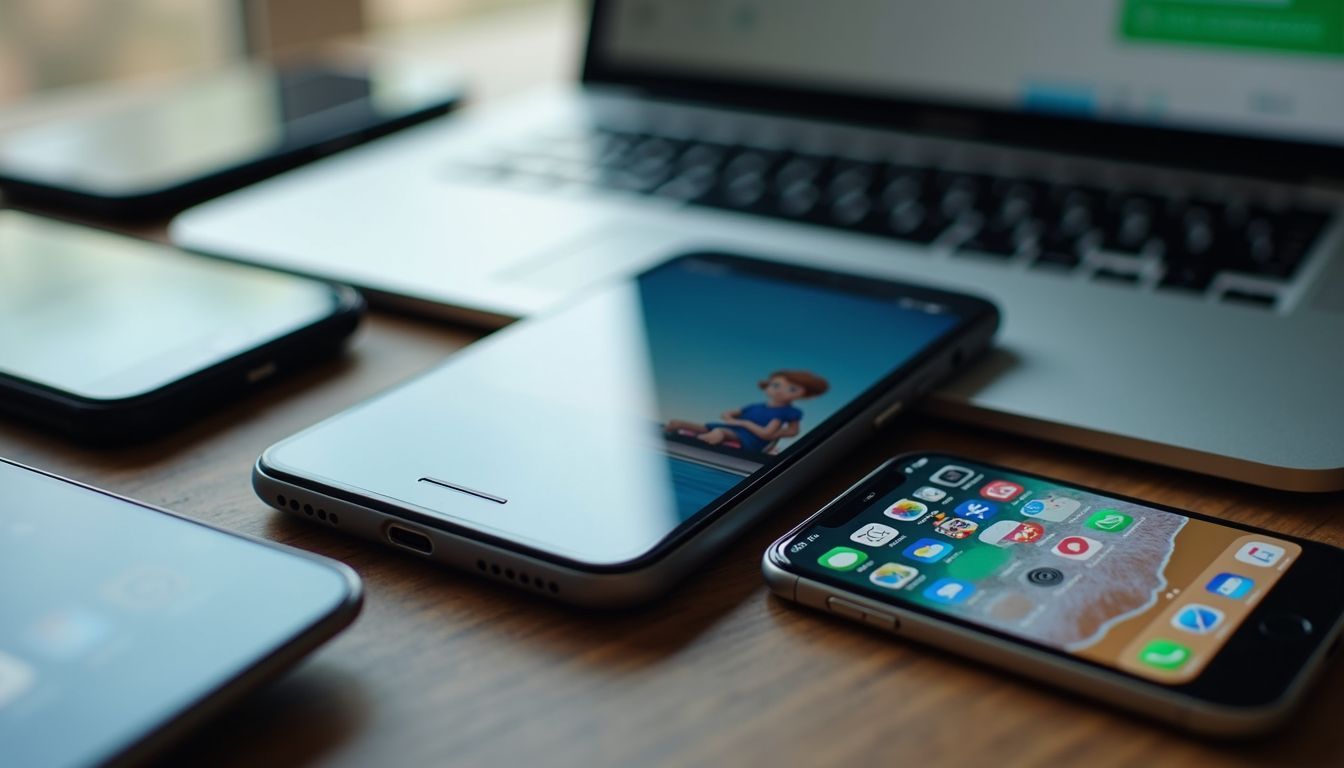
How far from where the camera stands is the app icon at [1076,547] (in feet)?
1.35

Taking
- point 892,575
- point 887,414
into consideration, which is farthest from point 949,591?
point 887,414

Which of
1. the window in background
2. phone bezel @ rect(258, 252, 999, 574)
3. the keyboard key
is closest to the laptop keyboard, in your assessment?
the keyboard key

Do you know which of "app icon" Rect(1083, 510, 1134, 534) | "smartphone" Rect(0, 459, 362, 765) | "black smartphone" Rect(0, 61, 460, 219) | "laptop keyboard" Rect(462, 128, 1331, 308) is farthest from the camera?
"black smartphone" Rect(0, 61, 460, 219)

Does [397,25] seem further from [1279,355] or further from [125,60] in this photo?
[1279,355]

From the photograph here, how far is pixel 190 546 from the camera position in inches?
15.6

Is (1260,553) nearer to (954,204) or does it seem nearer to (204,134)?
(954,204)

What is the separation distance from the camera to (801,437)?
18.4 inches

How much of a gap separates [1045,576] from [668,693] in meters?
0.13

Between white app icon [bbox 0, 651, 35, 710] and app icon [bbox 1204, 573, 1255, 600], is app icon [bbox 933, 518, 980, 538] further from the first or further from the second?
white app icon [bbox 0, 651, 35, 710]

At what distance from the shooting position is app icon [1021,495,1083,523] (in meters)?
0.44

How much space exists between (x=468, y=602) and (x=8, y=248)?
428 millimetres

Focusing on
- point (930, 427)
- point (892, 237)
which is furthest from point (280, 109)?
point (930, 427)

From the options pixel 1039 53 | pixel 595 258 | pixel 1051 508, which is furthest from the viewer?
pixel 1039 53

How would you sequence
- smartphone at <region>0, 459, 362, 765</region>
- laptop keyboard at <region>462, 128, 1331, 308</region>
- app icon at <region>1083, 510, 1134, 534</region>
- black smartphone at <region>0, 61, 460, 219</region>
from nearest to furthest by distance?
smartphone at <region>0, 459, 362, 765</region> < app icon at <region>1083, 510, 1134, 534</region> < laptop keyboard at <region>462, 128, 1331, 308</region> < black smartphone at <region>0, 61, 460, 219</region>
